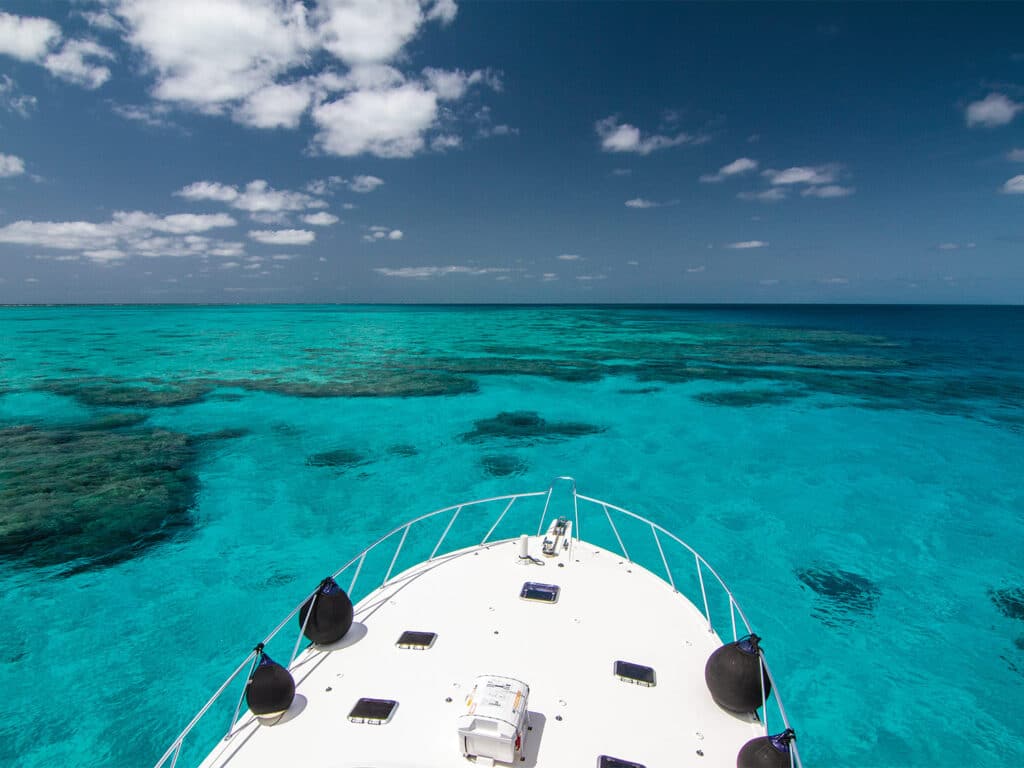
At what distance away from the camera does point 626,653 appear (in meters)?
6.78

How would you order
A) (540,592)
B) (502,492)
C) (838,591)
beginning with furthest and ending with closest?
(502,492) → (838,591) → (540,592)

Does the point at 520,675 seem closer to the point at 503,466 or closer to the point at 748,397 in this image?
the point at 503,466

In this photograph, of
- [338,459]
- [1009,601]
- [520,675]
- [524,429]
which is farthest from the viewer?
[524,429]

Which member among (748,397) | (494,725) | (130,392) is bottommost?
(130,392)

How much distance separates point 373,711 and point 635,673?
3442mm

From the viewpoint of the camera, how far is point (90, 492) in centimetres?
1709

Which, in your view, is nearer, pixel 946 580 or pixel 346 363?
pixel 946 580

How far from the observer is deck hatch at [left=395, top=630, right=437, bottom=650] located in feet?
22.4

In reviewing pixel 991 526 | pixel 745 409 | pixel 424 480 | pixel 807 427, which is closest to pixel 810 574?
pixel 991 526

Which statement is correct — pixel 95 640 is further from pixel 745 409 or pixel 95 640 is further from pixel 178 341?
pixel 178 341

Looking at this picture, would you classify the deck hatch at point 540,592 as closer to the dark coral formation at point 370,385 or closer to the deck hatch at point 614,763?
the deck hatch at point 614,763

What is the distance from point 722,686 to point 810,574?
1053cm

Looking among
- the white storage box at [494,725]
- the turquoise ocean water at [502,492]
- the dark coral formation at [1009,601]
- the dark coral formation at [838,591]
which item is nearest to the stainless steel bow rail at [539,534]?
the turquoise ocean water at [502,492]

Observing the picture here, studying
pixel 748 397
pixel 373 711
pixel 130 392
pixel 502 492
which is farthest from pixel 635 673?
pixel 130 392
